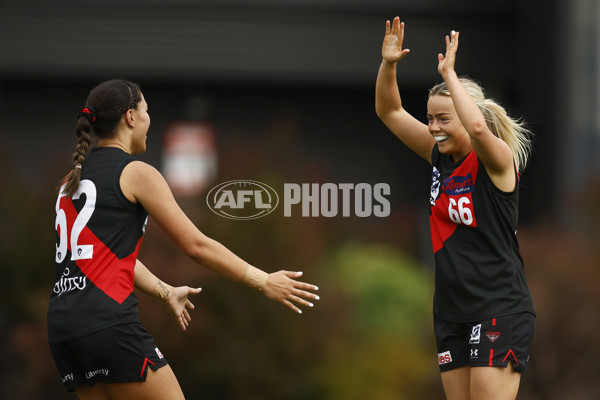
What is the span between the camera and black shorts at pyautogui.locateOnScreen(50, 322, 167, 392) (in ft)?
12.7

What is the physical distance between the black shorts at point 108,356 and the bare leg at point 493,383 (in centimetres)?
149

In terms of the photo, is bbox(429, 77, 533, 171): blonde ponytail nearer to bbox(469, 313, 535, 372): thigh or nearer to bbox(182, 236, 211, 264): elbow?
bbox(469, 313, 535, 372): thigh

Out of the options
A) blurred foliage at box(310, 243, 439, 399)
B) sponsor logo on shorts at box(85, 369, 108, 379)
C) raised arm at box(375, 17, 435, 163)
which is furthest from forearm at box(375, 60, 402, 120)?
blurred foliage at box(310, 243, 439, 399)

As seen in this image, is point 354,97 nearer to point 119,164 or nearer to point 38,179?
point 38,179

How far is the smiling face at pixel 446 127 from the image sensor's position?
4.41 m

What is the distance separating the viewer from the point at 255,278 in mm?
4203

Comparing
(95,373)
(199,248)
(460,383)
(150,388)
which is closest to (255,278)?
(199,248)

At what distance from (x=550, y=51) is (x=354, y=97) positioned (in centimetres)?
345

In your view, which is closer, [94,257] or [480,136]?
[94,257]

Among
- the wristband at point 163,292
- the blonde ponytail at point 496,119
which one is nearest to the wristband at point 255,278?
the wristband at point 163,292

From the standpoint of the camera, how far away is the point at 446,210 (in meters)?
4.39

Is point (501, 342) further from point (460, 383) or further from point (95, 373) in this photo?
point (95, 373)

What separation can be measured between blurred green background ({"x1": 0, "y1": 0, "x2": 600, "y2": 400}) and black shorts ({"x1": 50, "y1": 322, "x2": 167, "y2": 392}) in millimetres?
2617

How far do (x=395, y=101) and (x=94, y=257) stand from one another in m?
1.89
